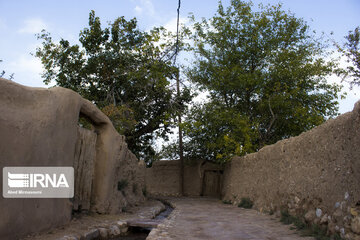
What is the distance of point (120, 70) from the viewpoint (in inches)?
718

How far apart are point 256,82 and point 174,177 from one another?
31.0ft

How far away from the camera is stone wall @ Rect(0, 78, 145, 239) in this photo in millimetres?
4918

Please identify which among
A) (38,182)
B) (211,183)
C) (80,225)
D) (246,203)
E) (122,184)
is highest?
(38,182)

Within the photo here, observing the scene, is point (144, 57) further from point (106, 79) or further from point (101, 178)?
point (101, 178)

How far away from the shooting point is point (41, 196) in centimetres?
573

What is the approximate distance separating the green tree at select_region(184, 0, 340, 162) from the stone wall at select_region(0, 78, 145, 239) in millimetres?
8112

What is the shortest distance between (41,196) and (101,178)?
8.47ft

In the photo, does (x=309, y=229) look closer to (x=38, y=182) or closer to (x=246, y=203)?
(x=38, y=182)

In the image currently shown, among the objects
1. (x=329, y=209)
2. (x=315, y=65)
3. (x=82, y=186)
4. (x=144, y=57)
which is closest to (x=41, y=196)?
(x=82, y=186)

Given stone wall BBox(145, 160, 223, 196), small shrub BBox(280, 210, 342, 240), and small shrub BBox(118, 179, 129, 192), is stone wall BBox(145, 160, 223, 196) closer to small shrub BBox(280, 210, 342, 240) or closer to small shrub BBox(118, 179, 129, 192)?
small shrub BBox(118, 179, 129, 192)

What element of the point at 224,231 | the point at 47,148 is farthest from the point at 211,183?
the point at 47,148

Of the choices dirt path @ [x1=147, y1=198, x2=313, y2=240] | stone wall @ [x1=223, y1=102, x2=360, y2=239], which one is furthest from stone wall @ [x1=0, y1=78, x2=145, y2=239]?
stone wall @ [x1=223, y1=102, x2=360, y2=239]

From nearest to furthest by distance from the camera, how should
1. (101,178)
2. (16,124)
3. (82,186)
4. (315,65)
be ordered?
(16,124) → (82,186) → (101,178) → (315,65)

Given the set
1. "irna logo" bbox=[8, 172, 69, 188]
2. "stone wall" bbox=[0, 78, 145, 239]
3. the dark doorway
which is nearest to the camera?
"stone wall" bbox=[0, 78, 145, 239]
